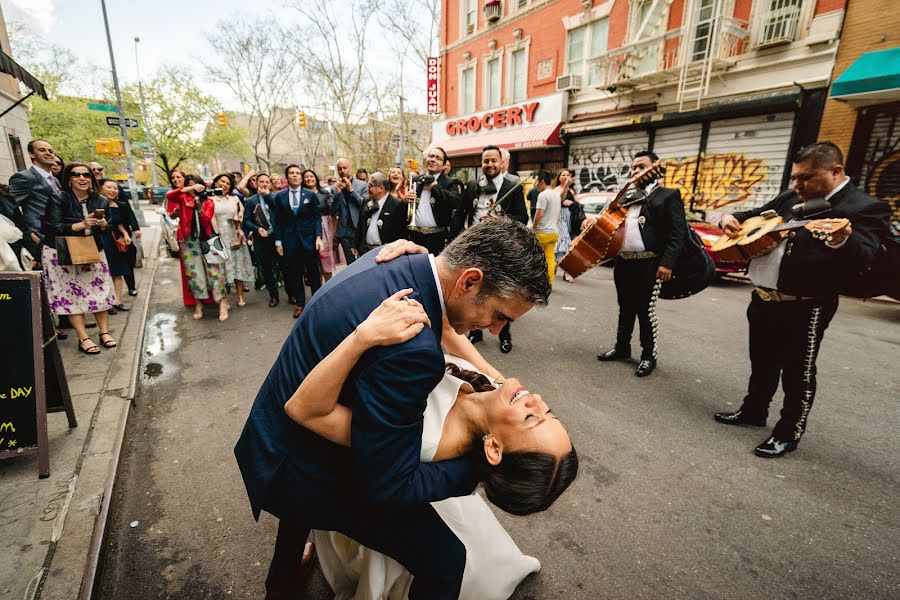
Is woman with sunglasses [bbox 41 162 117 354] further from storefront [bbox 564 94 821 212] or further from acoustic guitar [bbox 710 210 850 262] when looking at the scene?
storefront [bbox 564 94 821 212]

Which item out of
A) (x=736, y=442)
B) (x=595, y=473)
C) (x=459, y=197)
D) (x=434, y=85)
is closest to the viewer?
(x=595, y=473)

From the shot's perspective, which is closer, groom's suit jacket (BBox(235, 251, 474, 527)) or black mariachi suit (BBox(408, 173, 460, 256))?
groom's suit jacket (BBox(235, 251, 474, 527))

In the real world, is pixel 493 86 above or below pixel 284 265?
above

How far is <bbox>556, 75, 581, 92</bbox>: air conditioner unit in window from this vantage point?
15680 mm

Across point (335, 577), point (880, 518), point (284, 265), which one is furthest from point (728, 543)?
point (284, 265)

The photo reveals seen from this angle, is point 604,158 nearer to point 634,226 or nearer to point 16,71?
point 634,226

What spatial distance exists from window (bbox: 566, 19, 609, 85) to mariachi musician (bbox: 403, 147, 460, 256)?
12186 mm

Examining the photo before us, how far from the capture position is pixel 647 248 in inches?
163

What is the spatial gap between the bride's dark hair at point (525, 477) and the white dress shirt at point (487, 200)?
4023 millimetres

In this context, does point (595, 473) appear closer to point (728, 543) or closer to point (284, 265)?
point (728, 543)

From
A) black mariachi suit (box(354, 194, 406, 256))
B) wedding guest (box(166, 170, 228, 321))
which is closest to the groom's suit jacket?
black mariachi suit (box(354, 194, 406, 256))

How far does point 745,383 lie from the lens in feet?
13.7

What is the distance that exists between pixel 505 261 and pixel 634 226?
326 centimetres

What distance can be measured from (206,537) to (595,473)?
2435 millimetres
